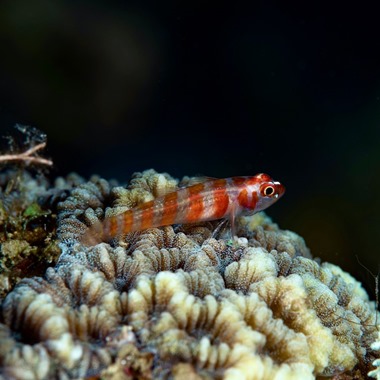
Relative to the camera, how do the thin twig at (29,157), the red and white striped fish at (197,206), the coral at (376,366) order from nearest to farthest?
the coral at (376,366) < the red and white striped fish at (197,206) < the thin twig at (29,157)

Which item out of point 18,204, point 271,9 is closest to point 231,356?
point 18,204

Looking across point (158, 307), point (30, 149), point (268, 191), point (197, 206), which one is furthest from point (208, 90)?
point (158, 307)

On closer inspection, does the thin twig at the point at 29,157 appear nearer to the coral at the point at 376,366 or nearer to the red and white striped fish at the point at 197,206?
the red and white striped fish at the point at 197,206

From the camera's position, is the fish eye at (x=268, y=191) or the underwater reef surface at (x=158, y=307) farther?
A: the fish eye at (x=268, y=191)

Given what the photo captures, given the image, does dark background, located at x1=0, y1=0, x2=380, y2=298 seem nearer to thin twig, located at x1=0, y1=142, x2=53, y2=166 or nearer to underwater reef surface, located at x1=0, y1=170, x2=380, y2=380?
underwater reef surface, located at x1=0, y1=170, x2=380, y2=380

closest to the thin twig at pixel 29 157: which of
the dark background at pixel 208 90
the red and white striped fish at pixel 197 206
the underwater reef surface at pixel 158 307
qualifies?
the underwater reef surface at pixel 158 307

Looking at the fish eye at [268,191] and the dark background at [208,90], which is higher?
the dark background at [208,90]
